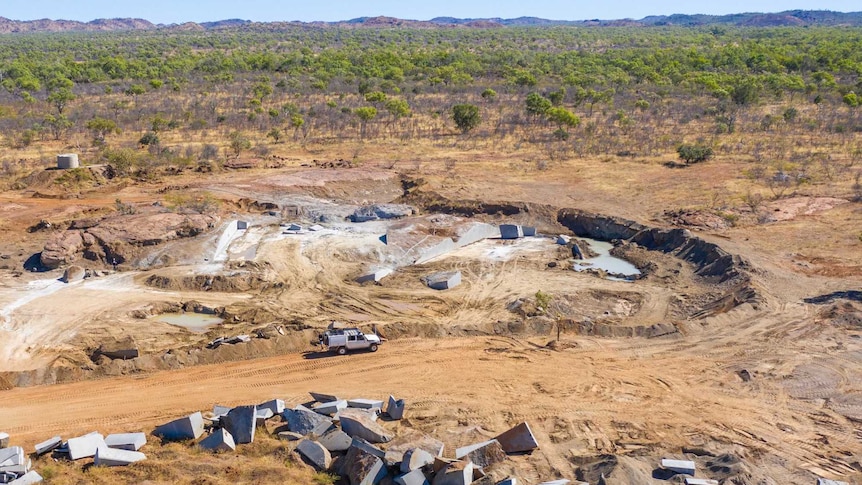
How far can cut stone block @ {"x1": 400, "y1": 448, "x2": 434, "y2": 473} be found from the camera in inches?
506

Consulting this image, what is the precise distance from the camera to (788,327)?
834 inches

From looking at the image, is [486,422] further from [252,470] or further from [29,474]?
[29,474]

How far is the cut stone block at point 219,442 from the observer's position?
14.1 m

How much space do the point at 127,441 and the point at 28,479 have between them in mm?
1832

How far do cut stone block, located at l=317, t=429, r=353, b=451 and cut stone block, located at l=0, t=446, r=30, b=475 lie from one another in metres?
5.17

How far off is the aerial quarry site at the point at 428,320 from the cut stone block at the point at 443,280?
8.6 inches

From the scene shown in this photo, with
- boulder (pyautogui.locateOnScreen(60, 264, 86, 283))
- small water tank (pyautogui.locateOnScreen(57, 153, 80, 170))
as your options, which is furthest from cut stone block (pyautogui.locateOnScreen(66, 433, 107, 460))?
small water tank (pyautogui.locateOnScreen(57, 153, 80, 170))

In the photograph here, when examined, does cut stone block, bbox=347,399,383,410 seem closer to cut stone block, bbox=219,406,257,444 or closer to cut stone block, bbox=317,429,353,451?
cut stone block, bbox=317,429,353,451

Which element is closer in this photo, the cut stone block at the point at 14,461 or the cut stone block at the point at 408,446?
the cut stone block at the point at 14,461

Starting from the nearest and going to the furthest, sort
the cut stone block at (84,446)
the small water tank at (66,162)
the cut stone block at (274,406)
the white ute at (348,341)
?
the cut stone block at (84,446)
the cut stone block at (274,406)
the white ute at (348,341)
the small water tank at (66,162)

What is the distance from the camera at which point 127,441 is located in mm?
14125

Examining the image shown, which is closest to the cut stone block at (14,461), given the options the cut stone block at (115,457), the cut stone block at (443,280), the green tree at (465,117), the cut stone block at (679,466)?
the cut stone block at (115,457)

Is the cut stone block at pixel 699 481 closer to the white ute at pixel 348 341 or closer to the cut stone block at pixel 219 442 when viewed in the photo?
the cut stone block at pixel 219 442

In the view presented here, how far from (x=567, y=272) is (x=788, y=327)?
26.3 ft
